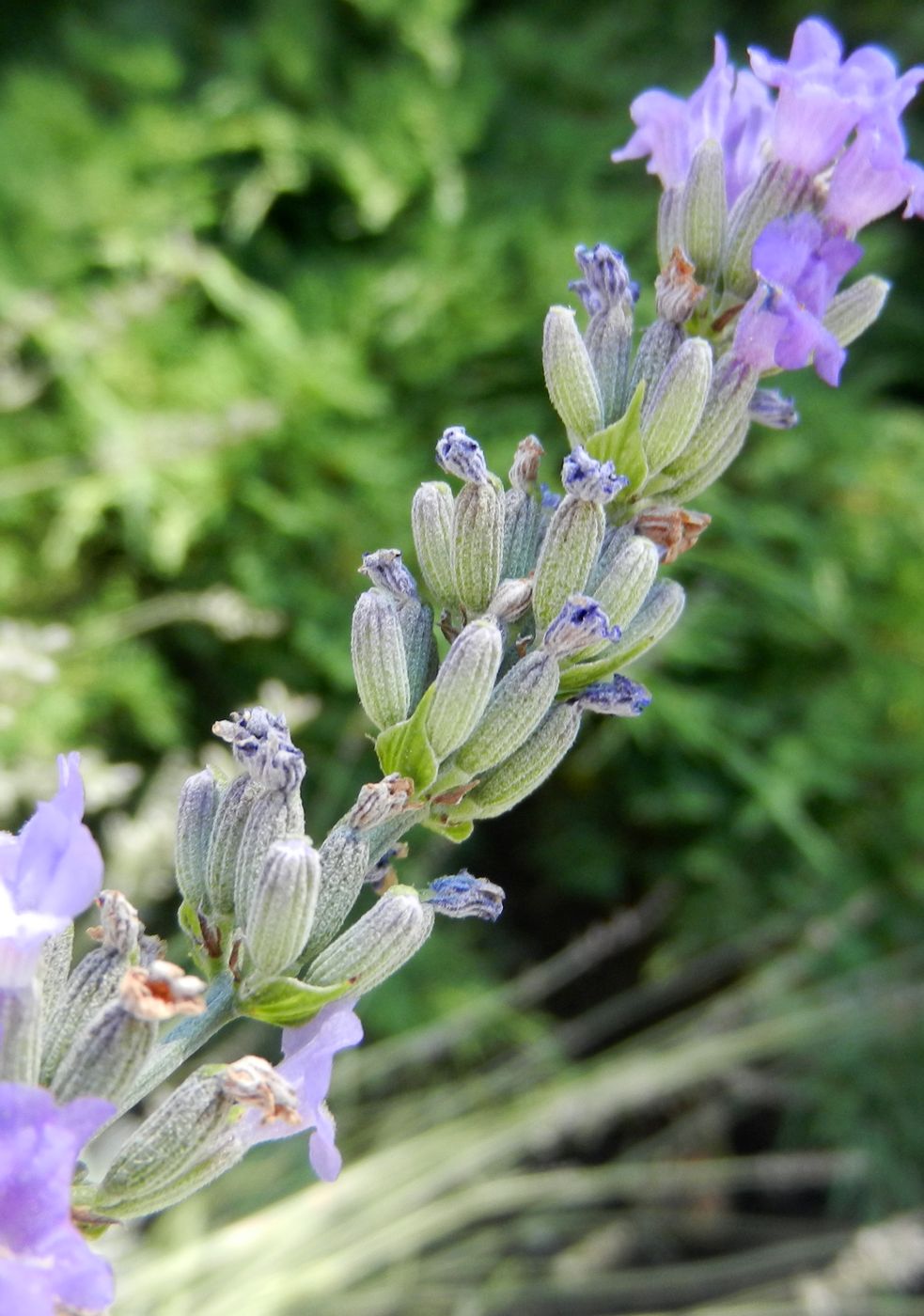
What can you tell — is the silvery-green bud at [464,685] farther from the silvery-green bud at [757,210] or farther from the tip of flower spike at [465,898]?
the silvery-green bud at [757,210]

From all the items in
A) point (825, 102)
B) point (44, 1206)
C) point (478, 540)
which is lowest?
point (44, 1206)

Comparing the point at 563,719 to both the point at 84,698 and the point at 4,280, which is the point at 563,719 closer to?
the point at 84,698

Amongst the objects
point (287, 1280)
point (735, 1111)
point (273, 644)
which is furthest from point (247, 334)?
point (735, 1111)

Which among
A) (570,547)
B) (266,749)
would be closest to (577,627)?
(570,547)

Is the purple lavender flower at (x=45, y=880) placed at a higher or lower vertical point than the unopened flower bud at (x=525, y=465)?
lower

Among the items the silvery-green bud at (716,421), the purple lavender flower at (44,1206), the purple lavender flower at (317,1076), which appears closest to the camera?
the purple lavender flower at (44,1206)

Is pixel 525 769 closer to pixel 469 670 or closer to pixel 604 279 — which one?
pixel 469 670

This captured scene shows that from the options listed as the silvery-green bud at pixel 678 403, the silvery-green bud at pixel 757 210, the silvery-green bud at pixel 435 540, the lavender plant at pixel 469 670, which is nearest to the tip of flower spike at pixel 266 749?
the lavender plant at pixel 469 670
